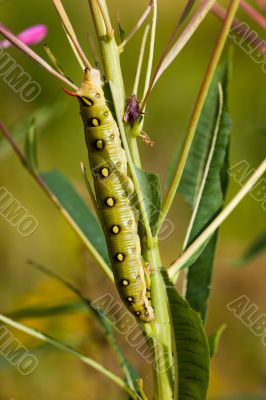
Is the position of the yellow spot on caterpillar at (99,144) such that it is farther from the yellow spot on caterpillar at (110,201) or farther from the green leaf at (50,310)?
the green leaf at (50,310)

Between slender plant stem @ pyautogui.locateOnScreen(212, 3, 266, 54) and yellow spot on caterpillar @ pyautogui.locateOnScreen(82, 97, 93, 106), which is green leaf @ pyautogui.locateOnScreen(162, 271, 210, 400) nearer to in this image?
yellow spot on caterpillar @ pyautogui.locateOnScreen(82, 97, 93, 106)

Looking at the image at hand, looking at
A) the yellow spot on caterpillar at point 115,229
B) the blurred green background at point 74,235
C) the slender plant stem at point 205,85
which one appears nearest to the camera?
the slender plant stem at point 205,85

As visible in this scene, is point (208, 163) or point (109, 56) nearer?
point (109, 56)

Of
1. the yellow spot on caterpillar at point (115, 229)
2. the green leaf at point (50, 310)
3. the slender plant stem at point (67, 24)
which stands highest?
the slender plant stem at point (67, 24)

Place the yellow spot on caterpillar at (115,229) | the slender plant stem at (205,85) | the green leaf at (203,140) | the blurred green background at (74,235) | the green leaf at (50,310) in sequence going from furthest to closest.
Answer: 1. the blurred green background at (74,235)
2. the green leaf at (50,310)
3. the green leaf at (203,140)
4. the yellow spot on caterpillar at (115,229)
5. the slender plant stem at (205,85)

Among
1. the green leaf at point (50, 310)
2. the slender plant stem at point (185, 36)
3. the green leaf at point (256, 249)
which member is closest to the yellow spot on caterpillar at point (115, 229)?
the slender plant stem at point (185, 36)

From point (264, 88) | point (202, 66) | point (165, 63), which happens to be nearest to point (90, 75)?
point (165, 63)

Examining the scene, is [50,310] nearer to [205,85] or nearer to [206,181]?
[206,181]

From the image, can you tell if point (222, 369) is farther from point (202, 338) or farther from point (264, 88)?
point (202, 338)

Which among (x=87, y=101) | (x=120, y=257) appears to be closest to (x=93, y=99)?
(x=87, y=101)
